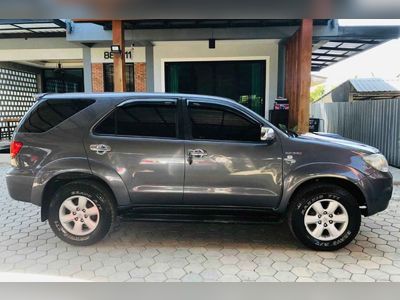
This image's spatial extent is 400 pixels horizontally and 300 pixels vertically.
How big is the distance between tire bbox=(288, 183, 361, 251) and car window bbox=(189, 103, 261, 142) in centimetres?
90

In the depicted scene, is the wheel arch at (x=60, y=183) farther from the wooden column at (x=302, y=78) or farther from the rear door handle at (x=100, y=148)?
the wooden column at (x=302, y=78)

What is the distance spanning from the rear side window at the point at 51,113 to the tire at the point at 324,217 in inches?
110

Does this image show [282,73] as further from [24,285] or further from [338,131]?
[24,285]

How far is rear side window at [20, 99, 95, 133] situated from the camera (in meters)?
4.21

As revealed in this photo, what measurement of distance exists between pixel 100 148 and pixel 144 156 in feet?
1.73

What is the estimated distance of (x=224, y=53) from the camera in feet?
43.3

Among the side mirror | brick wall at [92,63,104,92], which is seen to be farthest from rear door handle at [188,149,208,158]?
brick wall at [92,63,104,92]

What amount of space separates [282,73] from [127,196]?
10085 millimetres

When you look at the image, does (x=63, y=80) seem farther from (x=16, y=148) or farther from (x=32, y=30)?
(x=16, y=148)

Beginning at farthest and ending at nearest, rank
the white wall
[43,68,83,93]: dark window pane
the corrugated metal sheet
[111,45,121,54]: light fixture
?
the corrugated metal sheet < [43,68,83,93]: dark window pane < the white wall < [111,45,121,54]: light fixture

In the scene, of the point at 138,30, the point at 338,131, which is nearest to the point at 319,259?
Answer: the point at 138,30

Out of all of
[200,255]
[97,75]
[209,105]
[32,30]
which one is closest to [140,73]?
[97,75]

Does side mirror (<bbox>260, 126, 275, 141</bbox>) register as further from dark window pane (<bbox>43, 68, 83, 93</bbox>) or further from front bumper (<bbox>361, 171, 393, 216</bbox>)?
dark window pane (<bbox>43, 68, 83, 93</bbox>)

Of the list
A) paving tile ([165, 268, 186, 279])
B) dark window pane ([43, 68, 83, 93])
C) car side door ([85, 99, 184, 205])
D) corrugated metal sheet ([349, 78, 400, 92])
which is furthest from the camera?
corrugated metal sheet ([349, 78, 400, 92])
